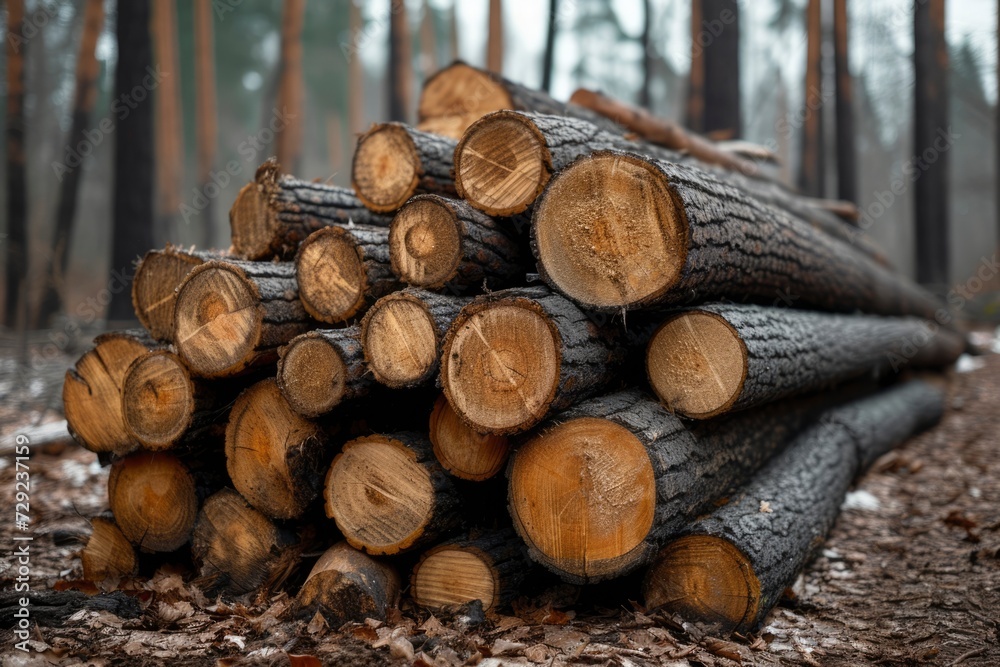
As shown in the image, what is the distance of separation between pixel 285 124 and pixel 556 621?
11.5 meters

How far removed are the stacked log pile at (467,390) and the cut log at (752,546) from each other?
0.5 inches

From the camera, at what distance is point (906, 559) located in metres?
3.52

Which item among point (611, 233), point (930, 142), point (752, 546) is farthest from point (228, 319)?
point (930, 142)

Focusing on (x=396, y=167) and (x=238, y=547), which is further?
(x=396, y=167)

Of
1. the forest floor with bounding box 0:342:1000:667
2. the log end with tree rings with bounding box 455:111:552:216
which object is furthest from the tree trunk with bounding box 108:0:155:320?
the log end with tree rings with bounding box 455:111:552:216

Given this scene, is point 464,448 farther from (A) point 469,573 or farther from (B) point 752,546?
(B) point 752,546

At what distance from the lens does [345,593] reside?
2686 mm

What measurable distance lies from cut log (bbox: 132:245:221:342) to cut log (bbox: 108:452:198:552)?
2.06ft

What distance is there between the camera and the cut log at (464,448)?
2.79m

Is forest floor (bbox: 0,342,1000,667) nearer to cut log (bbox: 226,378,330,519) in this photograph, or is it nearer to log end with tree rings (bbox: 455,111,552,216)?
cut log (bbox: 226,378,330,519)

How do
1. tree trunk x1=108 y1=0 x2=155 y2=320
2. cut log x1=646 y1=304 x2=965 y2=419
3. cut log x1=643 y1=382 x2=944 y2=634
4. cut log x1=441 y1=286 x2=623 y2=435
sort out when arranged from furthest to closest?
1. tree trunk x1=108 y1=0 x2=155 y2=320
2. cut log x1=646 y1=304 x2=965 y2=419
3. cut log x1=643 y1=382 x2=944 y2=634
4. cut log x1=441 y1=286 x2=623 y2=435

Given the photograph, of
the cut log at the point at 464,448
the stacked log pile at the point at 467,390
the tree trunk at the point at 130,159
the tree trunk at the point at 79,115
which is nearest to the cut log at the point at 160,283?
the stacked log pile at the point at 467,390

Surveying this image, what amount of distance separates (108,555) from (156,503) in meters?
0.41

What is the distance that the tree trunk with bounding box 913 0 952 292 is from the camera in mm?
12891
